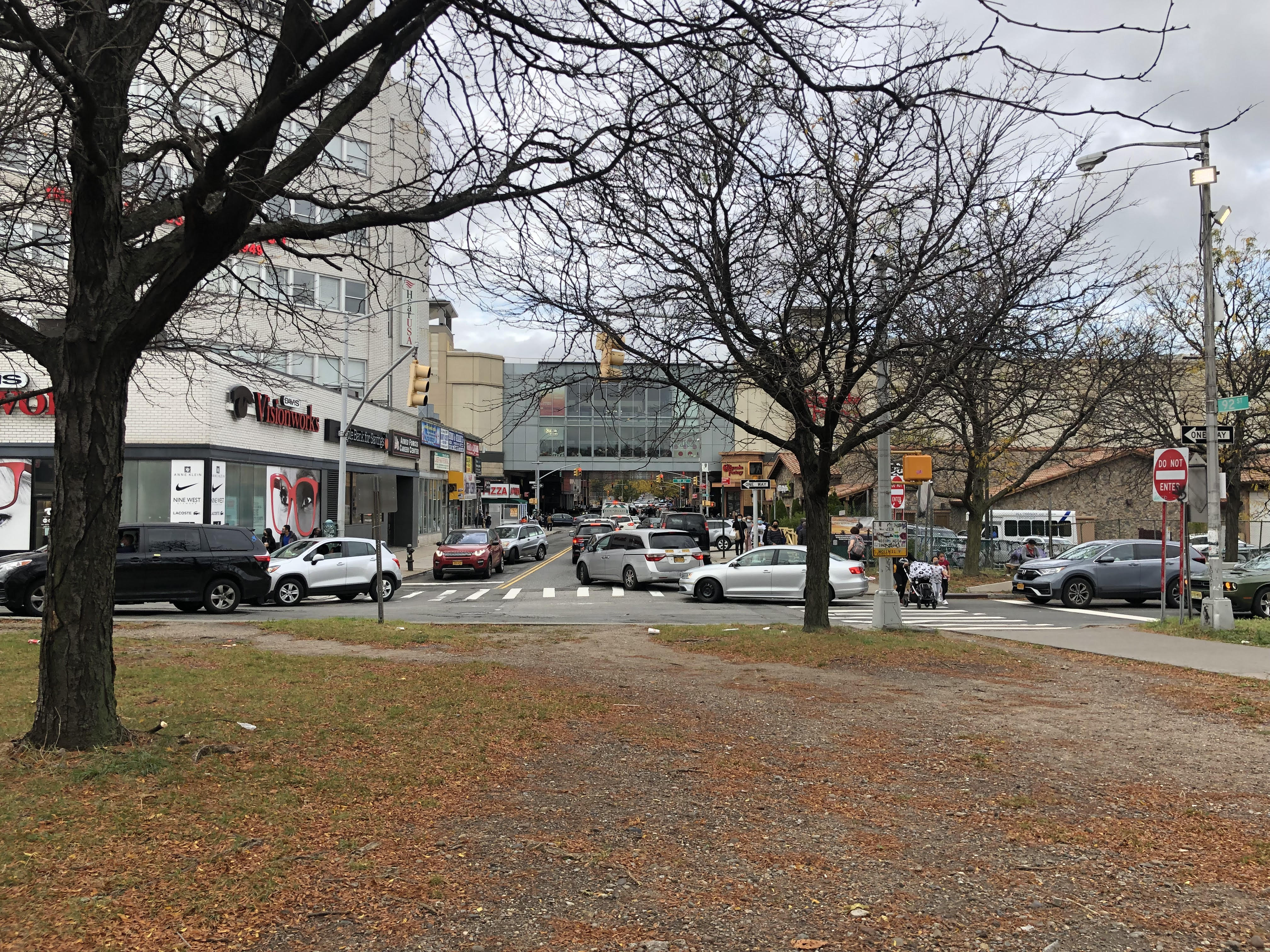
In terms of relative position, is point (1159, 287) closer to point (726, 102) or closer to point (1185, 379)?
point (1185, 379)

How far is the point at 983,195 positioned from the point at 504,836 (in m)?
11.2

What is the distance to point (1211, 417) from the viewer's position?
672 inches

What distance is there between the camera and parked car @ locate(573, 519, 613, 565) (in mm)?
40562

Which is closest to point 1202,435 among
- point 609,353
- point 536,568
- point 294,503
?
point 609,353

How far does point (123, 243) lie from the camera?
7.01 m

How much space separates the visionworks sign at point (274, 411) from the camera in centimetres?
3194

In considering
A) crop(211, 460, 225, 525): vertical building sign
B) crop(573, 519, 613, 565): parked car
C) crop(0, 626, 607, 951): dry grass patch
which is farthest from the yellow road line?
crop(0, 626, 607, 951): dry grass patch

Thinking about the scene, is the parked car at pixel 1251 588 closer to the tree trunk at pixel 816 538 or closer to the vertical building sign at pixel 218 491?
the tree trunk at pixel 816 538

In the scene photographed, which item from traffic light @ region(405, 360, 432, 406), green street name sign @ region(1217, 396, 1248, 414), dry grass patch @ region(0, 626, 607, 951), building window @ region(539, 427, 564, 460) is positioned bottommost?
dry grass patch @ region(0, 626, 607, 951)

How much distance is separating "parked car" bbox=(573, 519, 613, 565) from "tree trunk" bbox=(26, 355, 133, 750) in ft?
89.6

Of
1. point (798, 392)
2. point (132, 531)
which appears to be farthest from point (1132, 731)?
point (132, 531)

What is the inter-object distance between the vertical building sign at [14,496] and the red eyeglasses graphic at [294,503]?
7.36 meters

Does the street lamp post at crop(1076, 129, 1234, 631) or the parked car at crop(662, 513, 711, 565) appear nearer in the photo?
the street lamp post at crop(1076, 129, 1234, 631)

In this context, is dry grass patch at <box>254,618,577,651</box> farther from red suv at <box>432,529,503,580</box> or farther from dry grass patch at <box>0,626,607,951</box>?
red suv at <box>432,529,503,580</box>
